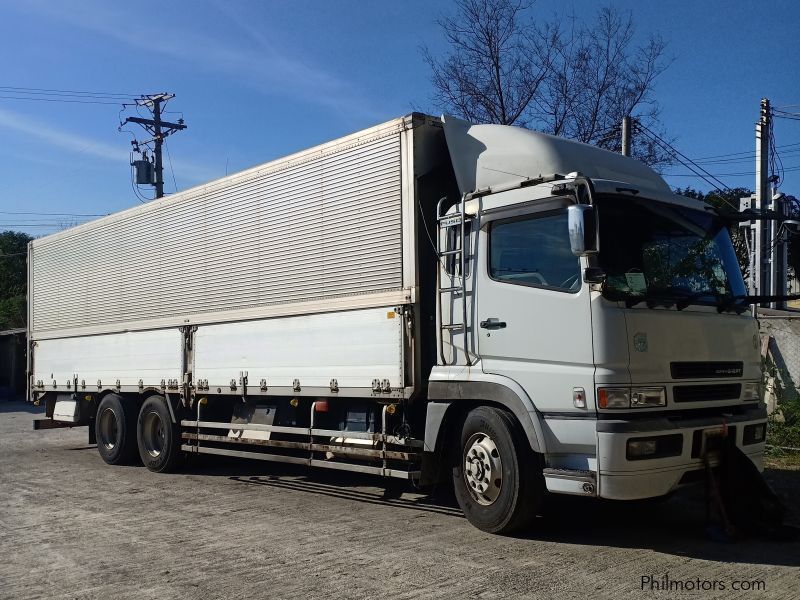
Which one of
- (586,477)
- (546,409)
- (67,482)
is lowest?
(67,482)

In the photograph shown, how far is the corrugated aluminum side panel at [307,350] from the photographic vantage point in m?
7.95

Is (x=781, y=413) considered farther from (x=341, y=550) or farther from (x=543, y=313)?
(x=341, y=550)

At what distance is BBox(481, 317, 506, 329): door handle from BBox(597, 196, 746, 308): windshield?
106cm

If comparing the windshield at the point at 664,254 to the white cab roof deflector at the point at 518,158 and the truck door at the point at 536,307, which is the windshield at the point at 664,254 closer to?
the truck door at the point at 536,307

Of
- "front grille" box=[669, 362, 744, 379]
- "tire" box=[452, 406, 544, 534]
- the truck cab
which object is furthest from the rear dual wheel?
"front grille" box=[669, 362, 744, 379]

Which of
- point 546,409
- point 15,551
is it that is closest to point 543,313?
point 546,409

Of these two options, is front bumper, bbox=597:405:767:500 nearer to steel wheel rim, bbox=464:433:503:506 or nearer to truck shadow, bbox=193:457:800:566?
truck shadow, bbox=193:457:800:566

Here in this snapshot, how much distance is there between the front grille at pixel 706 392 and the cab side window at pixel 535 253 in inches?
45.9

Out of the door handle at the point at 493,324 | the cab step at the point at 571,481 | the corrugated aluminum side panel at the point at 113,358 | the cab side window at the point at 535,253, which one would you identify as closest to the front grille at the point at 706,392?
the cab step at the point at 571,481

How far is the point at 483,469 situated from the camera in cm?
695

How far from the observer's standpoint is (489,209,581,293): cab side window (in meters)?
6.48

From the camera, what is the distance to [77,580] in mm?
5926

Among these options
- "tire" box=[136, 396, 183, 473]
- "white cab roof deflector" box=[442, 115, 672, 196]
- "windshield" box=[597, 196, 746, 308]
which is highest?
"white cab roof deflector" box=[442, 115, 672, 196]

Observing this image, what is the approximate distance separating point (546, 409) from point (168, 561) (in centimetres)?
321
